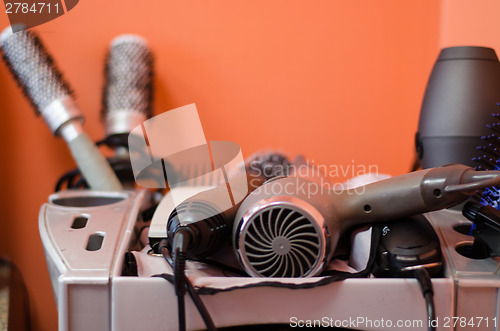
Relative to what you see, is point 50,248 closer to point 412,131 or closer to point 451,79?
A: point 451,79

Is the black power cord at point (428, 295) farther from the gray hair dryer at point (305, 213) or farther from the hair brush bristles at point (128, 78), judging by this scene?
the hair brush bristles at point (128, 78)

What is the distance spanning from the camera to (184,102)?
798 mm

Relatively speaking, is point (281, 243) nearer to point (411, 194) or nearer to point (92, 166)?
point (411, 194)

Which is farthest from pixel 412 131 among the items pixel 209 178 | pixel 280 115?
pixel 209 178

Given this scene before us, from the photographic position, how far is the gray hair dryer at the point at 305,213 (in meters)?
0.36

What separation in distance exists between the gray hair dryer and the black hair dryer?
0.12m

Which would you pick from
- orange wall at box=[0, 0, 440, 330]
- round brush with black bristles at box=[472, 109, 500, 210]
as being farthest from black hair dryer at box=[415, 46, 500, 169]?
orange wall at box=[0, 0, 440, 330]

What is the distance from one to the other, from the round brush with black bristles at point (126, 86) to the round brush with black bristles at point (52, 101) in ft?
0.22

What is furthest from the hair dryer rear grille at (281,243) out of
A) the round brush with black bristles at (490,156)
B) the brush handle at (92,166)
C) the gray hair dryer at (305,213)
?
the brush handle at (92,166)

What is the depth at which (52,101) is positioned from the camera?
63cm

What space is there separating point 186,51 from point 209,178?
269mm

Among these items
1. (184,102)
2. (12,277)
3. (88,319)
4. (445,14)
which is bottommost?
(12,277)

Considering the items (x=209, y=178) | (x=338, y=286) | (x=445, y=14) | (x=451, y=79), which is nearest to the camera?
(x=338, y=286)

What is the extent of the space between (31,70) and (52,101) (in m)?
0.05
